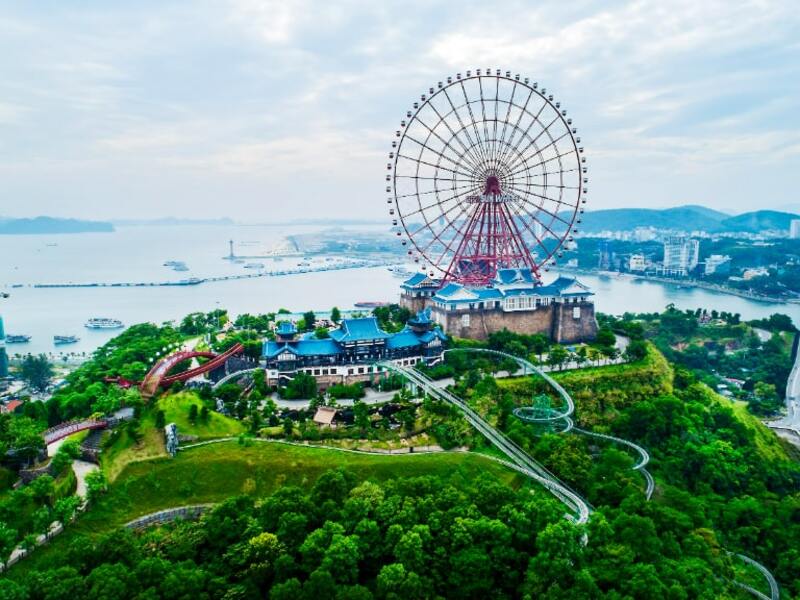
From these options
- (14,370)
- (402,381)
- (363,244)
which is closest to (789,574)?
(402,381)

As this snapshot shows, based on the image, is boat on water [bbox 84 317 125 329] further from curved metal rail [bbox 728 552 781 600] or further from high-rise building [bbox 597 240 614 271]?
high-rise building [bbox 597 240 614 271]

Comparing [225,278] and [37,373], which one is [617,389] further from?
[225,278]

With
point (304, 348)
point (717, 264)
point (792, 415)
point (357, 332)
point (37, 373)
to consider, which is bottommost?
point (792, 415)

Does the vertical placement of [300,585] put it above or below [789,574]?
above

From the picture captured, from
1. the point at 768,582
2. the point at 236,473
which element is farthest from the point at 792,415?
the point at 236,473

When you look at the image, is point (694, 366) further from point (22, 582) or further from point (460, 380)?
point (22, 582)

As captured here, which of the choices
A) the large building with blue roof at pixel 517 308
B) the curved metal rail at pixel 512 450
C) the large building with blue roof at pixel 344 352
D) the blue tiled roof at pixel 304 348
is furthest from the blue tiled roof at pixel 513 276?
the blue tiled roof at pixel 304 348

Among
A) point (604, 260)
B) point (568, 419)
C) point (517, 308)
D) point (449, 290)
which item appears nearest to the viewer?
point (568, 419)
